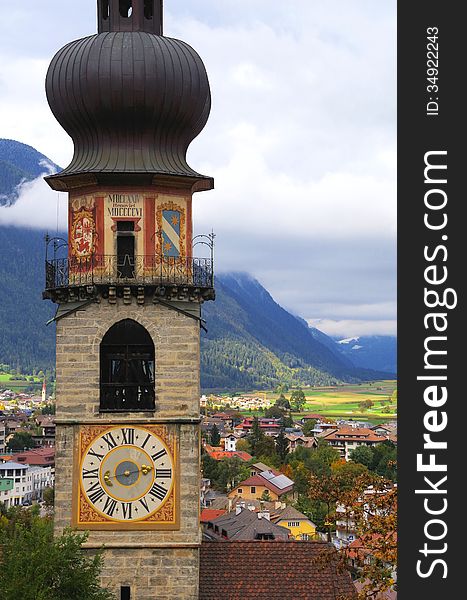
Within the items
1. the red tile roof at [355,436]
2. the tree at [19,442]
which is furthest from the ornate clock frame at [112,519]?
the red tile roof at [355,436]

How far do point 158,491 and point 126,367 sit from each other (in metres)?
3.00

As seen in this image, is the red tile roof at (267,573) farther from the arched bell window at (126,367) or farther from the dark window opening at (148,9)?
the dark window opening at (148,9)

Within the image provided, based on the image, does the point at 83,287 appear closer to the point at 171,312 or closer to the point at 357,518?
the point at 171,312

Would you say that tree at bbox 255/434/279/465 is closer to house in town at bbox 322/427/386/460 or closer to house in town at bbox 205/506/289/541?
house in town at bbox 322/427/386/460

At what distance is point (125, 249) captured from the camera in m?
27.9

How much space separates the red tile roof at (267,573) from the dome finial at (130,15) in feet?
41.3

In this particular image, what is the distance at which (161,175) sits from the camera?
27.5 meters

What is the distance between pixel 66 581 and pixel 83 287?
6.91 meters

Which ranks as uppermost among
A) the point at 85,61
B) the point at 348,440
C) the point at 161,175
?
the point at 85,61

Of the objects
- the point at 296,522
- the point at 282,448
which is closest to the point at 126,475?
the point at 296,522

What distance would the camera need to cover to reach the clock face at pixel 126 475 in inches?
1075

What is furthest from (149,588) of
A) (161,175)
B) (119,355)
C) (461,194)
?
(461,194)

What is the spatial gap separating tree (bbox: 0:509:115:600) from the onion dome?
8487 mm

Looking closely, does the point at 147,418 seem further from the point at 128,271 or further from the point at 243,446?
the point at 243,446
